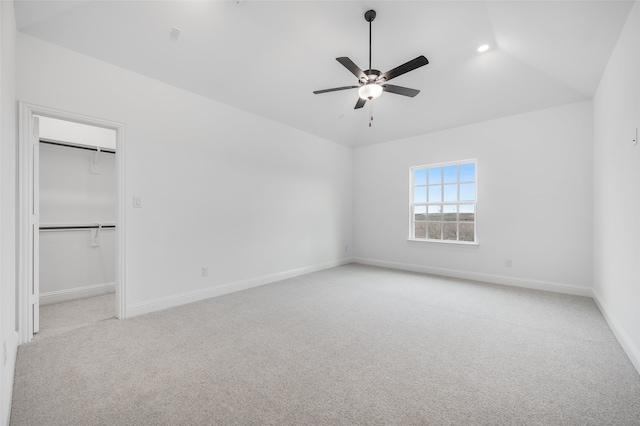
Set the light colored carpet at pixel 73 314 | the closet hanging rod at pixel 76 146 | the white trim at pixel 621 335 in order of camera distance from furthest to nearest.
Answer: the closet hanging rod at pixel 76 146 → the light colored carpet at pixel 73 314 → the white trim at pixel 621 335

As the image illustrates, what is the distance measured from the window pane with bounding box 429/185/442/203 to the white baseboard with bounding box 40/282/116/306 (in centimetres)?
531

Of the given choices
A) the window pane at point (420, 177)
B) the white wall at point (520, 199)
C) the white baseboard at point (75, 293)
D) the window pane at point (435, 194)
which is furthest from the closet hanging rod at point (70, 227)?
the window pane at point (435, 194)

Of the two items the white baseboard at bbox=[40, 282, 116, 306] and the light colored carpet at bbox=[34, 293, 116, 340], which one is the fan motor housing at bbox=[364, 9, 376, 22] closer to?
the light colored carpet at bbox=[34, 293, 116, 340]

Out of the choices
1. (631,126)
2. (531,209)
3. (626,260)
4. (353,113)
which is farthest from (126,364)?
(531,209)

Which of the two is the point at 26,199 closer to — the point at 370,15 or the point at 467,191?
the point at 370,15

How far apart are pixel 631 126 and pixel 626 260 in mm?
1091

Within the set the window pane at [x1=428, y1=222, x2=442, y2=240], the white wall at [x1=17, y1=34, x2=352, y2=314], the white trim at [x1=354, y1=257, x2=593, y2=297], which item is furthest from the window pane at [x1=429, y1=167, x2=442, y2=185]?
the white wall at [x1=17, y1=34, x2=352, y2=314]

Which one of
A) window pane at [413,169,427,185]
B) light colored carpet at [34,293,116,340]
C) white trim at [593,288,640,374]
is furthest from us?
window pane at [413,169,427,185]

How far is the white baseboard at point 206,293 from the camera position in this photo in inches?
123

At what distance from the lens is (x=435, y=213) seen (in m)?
5.23

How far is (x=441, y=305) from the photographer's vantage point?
3.43 metres

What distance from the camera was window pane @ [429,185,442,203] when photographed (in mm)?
5176

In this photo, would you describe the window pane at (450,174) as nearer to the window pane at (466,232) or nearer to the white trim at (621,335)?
the window pane at (466,232)

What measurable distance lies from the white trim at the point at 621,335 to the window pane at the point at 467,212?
74.4 inches
